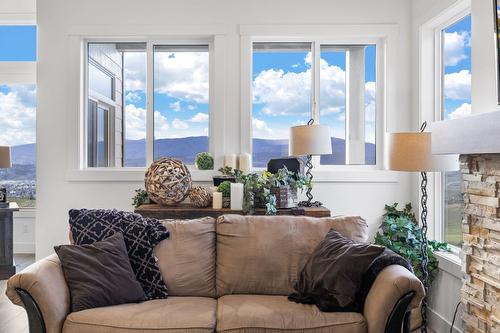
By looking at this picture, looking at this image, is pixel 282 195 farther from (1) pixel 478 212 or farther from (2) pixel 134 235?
(1) pixel 478 212

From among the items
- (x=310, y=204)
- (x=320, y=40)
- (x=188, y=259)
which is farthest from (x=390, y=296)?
(x=320, y=40)

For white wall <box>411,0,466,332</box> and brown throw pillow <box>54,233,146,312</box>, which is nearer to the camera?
brown throw pillow <box>54,233,146,312</box>

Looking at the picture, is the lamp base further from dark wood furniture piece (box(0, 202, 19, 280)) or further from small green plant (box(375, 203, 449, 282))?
dark wood furniture piece (box(0, 202, 19, 280))

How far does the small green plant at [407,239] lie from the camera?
3.29 m

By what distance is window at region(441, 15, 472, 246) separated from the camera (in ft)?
10.2

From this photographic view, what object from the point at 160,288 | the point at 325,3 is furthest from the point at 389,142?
the point at 325,3

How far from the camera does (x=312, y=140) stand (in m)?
3.41

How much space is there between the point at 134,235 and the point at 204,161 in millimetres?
1457

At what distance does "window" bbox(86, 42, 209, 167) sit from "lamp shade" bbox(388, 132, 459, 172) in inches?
82.8

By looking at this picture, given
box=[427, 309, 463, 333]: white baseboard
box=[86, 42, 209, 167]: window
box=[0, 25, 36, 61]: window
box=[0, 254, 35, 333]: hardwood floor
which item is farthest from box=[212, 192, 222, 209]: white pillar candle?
box=[0, 25, 36, 61]: window

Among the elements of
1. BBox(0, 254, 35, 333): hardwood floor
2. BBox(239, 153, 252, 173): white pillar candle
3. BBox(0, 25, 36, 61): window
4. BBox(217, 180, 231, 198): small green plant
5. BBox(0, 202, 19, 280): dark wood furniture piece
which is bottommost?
BBox(0, 254, 35, 333): hardwood floor

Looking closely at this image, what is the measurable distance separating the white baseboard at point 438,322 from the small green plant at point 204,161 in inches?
88.8

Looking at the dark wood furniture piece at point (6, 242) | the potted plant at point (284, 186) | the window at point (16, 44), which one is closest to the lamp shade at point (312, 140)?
the potted plant at point (284, 186)

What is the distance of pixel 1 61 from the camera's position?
513cm
